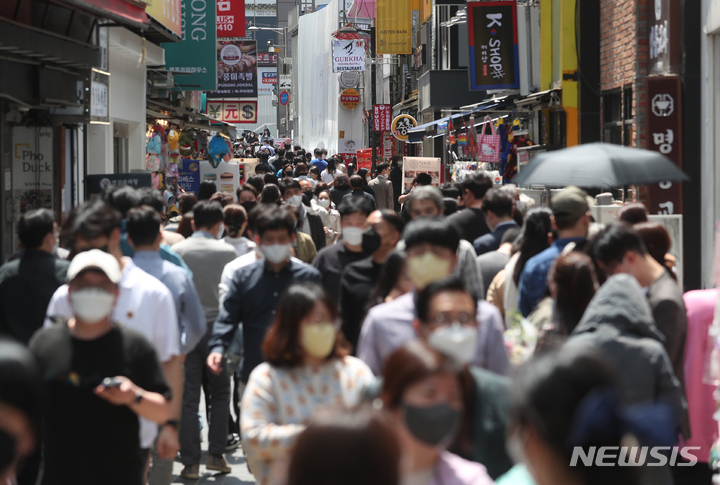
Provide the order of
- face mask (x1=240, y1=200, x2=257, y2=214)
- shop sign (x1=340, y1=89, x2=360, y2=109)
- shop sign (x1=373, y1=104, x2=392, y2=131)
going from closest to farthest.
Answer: face mask (x1=240, y1=200, x2=257, y2=214)
shop sign (x1=373, y1=104, x2=392, y2=131)
shop sign (x1=340, y1=89, x2=360, y2=109)

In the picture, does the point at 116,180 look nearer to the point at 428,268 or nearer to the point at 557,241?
the point at 557,241

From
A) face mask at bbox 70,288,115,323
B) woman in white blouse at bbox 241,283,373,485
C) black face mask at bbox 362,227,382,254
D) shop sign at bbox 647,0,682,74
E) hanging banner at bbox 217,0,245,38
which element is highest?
hanging banner at bbox 217,0,245,38

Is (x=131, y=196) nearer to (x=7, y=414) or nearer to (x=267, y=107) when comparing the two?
(x=7, y=414)

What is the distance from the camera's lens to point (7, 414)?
7.45 ft

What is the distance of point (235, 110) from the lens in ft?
106

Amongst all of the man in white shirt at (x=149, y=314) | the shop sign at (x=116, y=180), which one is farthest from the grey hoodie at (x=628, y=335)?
the shop sign at (x=116, y=180)

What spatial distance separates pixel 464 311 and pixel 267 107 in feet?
373

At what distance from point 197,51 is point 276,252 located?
48.2 ft

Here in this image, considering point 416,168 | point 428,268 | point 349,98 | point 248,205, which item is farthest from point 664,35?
point 349,98

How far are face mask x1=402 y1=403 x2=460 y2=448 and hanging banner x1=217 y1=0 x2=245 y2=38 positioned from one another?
A: 24.9 m

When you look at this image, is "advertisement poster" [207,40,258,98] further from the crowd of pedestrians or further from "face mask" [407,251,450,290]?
"face mask" [407,251,450,290]

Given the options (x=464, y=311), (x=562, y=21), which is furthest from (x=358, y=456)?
(x=562, y=21)

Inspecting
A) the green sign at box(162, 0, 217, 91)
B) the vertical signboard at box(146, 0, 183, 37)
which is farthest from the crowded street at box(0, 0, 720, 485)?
the green sign at box(162, 0, 217, 91)

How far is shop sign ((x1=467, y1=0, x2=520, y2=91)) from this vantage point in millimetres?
15406
